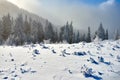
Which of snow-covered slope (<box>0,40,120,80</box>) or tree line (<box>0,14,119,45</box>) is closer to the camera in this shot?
snow-covered slope (<box>0,40,120,80</box>)

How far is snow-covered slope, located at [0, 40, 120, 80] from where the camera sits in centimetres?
1141

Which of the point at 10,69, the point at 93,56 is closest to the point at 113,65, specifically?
the point at 93,56

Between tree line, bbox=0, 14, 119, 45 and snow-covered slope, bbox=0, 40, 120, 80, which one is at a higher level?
tree line, bbox=0, 14, 119, 45

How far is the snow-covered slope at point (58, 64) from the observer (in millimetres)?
11414

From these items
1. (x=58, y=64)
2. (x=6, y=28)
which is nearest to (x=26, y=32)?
(x=6, y=28)

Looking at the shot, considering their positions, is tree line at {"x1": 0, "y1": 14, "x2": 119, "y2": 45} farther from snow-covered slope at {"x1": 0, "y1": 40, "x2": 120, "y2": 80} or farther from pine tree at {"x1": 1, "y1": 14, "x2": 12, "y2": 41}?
snow-covered slope at {"x1": 0, "y1": 40, "x2": 120, "y2": 80}

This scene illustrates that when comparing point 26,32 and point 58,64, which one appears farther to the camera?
point 26,32

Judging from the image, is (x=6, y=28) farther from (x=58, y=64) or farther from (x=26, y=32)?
(x=58, y=64)

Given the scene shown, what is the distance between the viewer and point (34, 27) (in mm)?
97500

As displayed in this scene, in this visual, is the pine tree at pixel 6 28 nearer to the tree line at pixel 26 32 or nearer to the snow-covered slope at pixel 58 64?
the tree line at pixel 26 32

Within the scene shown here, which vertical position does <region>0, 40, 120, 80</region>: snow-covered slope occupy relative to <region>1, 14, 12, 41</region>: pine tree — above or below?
below

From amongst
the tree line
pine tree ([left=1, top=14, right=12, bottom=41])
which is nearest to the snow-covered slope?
the tree line

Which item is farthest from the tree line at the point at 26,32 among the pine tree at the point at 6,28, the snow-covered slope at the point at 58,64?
the snow-covered slope at the point at 58,64

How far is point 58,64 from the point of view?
12.5 meters
